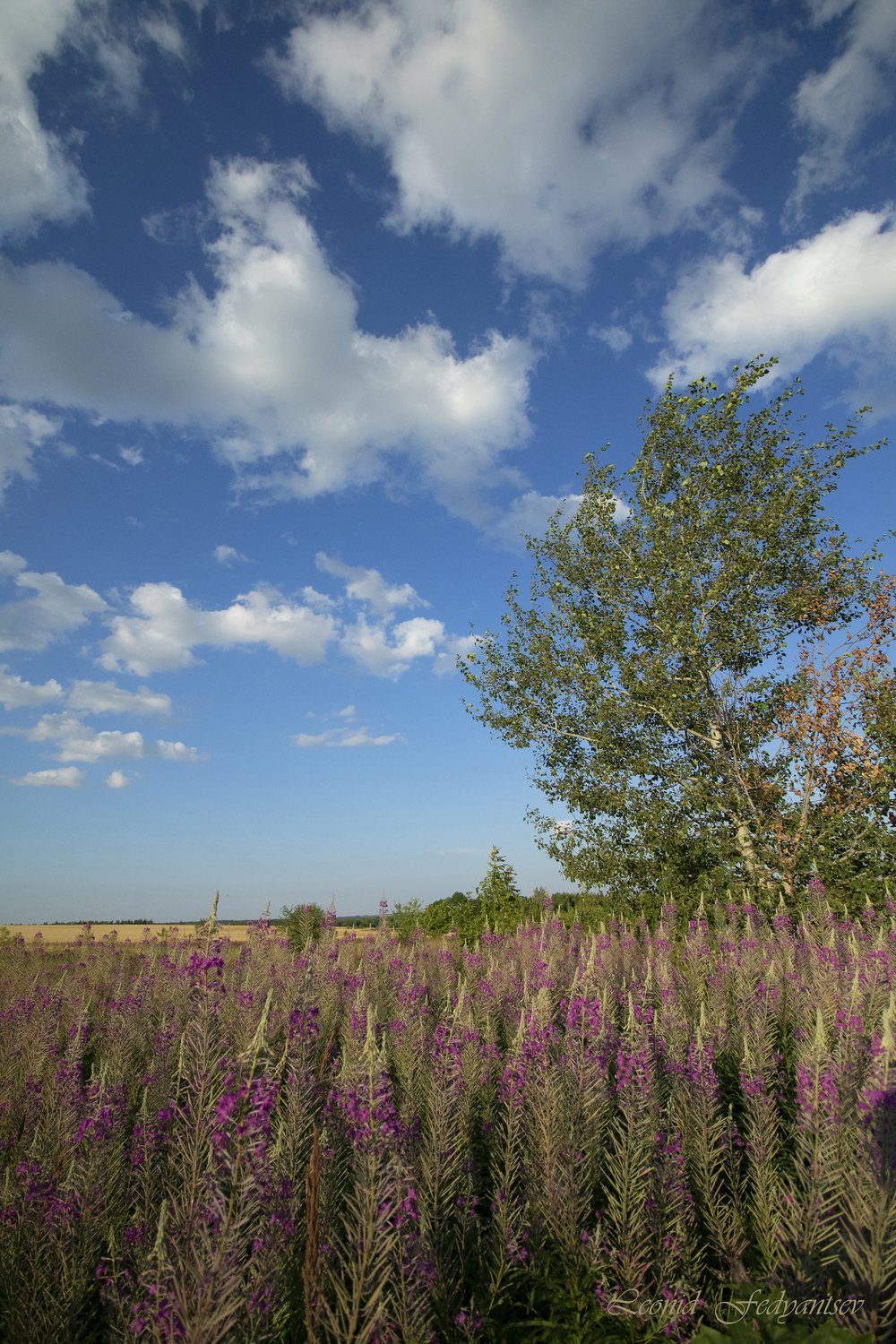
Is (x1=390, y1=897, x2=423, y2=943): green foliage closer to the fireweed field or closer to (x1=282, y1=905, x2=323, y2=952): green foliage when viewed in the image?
(x1=282, y1=905, x2=323, y2=952): green foliage

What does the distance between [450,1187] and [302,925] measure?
12.3 meters

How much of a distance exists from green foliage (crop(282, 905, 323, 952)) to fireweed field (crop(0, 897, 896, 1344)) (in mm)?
9216

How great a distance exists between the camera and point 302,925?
14969 millimetres

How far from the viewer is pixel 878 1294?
2660 millimetres

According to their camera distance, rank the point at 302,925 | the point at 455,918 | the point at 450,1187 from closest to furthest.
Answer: the point at 450,1187 → the point at 302,925 → the point at 455,918

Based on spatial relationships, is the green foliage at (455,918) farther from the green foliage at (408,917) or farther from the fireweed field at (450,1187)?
the fireweed field at (450,1187)

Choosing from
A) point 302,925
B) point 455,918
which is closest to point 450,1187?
point 302,925

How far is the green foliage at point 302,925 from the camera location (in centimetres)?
1488

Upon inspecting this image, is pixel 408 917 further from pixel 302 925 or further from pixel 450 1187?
pixel 450 1187

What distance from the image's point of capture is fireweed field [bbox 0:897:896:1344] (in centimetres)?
227

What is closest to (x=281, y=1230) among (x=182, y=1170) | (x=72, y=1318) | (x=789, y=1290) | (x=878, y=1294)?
(x=182, y=1170)

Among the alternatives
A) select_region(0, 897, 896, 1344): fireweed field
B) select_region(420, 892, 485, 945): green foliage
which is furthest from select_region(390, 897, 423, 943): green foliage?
select_region(0, 897, 896, 1344): fireweed field

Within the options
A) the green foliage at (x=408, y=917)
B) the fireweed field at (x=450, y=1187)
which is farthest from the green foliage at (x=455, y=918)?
the fireweed field at (x=450, y=1187)

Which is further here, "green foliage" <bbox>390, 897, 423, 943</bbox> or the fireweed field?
"green foliage" <bbox>390, 897, 423, 943</bbox>
